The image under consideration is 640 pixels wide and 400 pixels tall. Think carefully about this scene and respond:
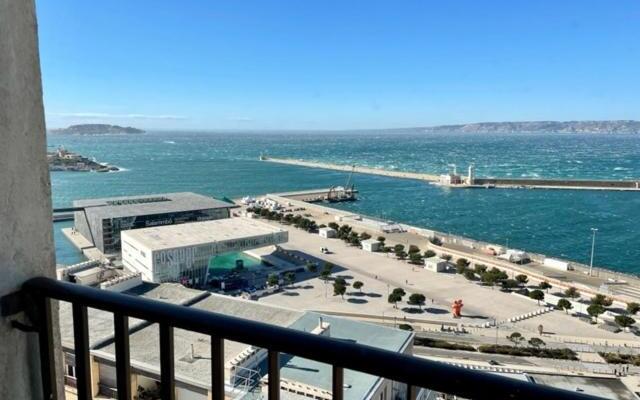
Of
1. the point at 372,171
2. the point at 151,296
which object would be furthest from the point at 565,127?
the point at 151,296

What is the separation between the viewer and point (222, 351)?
0.64m

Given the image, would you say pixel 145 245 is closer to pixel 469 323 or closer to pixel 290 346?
pixel 469 323

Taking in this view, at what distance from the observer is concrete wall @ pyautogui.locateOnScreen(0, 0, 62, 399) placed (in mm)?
709

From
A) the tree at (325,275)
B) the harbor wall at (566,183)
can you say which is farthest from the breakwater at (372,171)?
the tree at (325,275)

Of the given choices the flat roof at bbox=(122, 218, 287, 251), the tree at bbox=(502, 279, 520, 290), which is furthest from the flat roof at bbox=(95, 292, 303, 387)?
the tree at bbox=(502, 279, 520, 290)

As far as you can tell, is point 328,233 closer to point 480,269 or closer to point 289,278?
point 289,278

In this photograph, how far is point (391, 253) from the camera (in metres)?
16.7

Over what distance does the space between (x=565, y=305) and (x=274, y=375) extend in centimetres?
1245

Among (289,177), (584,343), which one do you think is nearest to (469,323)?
(584,343)

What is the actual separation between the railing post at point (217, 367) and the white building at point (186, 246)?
12.2 metres

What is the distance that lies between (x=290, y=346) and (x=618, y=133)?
612ft

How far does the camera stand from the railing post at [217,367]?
636 millimetres

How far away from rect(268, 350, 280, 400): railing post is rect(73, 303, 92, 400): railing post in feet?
1.06

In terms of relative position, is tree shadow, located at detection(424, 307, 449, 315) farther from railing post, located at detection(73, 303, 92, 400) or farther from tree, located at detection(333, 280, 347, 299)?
railing post, located at detection(73, 303, 92, 400)
